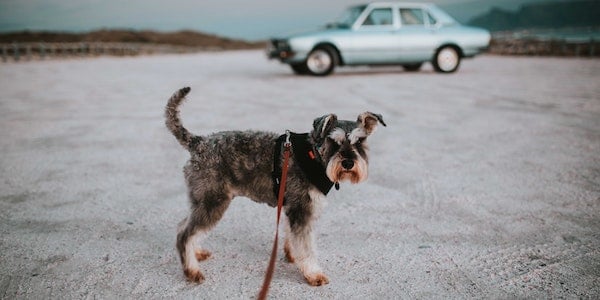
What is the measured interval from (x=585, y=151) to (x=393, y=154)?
275cm

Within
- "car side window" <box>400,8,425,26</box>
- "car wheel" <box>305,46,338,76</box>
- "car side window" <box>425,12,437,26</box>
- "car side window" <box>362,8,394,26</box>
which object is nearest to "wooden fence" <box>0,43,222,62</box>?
"car wheel" <box>305,46,338,76</box>

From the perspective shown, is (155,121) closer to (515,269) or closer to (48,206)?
(48,206)

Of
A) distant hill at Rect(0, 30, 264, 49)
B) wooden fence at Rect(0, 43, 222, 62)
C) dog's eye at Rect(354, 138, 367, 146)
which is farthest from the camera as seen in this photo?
distant hill at Rect(0, 30, 264, 49)

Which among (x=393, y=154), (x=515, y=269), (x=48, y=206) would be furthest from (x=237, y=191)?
(x=393, y=154)

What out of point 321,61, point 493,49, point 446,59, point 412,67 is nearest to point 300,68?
point 321,61

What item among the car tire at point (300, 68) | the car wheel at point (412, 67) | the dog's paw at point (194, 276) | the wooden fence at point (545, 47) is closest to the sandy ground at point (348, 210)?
the dog's paw at point (194, 276)

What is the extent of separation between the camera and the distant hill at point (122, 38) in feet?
328

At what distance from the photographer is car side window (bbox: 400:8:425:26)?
15.5m

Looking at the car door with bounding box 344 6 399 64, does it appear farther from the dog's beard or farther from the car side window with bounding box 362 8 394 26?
the dog's beard

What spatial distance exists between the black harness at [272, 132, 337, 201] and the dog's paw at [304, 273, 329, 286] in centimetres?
62

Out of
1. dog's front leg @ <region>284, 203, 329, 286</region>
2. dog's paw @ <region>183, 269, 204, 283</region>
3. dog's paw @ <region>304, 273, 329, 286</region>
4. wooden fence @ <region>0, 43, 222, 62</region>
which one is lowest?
dog's paw @ <region>304, 273, 329, 286</region>

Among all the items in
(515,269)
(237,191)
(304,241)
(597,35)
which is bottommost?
(515,269)

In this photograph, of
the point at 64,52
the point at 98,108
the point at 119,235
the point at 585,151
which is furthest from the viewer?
the point at 64,52

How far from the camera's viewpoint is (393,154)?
21.2ft
